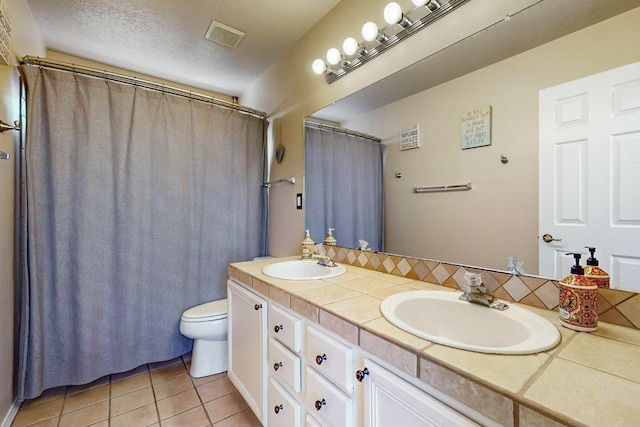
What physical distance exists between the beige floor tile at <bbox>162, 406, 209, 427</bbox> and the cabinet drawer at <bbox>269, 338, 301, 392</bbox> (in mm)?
646

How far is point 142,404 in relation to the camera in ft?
5.16

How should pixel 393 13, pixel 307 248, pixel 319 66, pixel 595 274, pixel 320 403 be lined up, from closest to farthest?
pixel 595 274
pixel 320 403
pixel 393 13
pixel 319 66
pixel 307 248

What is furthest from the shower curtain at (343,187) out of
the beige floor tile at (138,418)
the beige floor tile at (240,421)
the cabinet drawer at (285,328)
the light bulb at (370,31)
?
the beige floor tile at (138,418)

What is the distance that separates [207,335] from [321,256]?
97cm

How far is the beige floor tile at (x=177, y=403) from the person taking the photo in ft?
4.96

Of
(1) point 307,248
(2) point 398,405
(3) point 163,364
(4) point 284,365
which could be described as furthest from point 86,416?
(2) point 398,405

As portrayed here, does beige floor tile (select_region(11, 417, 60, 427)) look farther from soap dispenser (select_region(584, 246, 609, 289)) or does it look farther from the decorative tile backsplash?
soap dispenser (select_region(584, 246, 609, 289))

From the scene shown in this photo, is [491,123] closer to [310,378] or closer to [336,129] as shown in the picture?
[336,129]

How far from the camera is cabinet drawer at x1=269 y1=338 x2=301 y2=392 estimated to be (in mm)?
1014

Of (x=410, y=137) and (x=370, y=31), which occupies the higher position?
(x=370, y=31)

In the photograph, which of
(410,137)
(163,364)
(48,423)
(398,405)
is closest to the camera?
(398,405)

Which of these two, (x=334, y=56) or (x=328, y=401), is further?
(x=334, y=56)

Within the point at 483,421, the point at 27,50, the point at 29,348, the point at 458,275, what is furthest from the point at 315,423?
the point at 27,50

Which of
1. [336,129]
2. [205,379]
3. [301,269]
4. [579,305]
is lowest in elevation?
[205,379]
